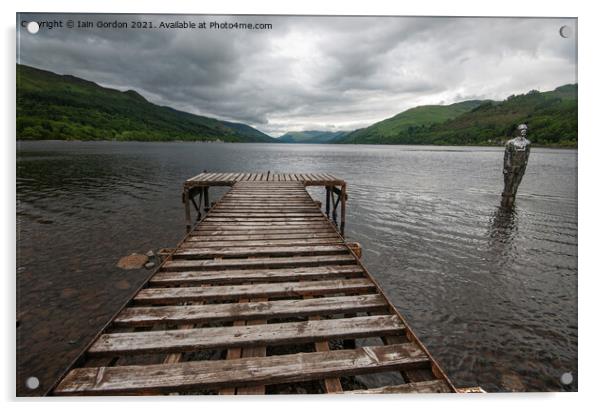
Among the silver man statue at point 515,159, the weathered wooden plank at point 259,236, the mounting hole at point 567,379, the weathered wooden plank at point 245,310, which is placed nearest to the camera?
the weathered wooden plank at point 245,310

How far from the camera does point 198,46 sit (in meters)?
5.51

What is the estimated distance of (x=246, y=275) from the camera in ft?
15.9

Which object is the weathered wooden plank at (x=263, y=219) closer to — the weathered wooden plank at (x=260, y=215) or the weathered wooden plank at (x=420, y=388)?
the weathered wooden plank at (x=260, y=215)

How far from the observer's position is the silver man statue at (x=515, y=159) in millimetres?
16094

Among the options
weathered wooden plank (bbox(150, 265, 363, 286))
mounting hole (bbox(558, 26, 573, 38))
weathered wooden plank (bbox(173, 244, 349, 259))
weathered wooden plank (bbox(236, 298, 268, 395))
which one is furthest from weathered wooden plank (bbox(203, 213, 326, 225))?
mounting hole (bbox(558, 26, 573, 38))

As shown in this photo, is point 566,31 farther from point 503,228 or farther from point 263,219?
point 503,228

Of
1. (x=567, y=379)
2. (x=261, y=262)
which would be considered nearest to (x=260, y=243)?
(x=261, y=262)

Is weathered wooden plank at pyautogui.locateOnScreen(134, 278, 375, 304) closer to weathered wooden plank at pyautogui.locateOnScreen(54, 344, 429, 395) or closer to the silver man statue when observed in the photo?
weathered wooden plank at pyautogui.locateOnScreen(54, 344, 429, 395)

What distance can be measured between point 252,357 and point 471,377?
5030 millimetres

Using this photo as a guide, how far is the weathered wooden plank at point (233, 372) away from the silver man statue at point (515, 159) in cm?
1687

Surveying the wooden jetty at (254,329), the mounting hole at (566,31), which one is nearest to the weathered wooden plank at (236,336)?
the wooden jetty at (254,329)

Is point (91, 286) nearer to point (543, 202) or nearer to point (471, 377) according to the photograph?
point (471, 377)

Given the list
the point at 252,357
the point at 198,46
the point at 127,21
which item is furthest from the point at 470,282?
the point at 127,21

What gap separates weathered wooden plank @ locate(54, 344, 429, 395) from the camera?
2.67 m
